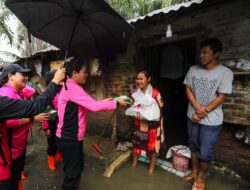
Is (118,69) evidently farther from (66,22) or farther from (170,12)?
(66,22)

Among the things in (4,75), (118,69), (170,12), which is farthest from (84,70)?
(118,69)

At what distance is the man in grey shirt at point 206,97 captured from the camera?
291 cm

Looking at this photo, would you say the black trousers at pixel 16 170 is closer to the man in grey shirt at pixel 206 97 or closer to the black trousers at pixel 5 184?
the black trousers at pixel 5 184

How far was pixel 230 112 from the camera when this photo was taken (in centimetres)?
335

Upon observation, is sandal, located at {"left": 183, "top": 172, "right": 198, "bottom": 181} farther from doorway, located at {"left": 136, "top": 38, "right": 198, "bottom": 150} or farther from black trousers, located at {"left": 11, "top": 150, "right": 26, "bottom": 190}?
black trousers, located at {"left": 11, "top": 150, "right": 26, "bottom": 190}

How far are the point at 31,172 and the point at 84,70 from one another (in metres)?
2.80

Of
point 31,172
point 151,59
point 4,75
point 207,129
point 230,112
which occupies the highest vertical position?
point 151,59

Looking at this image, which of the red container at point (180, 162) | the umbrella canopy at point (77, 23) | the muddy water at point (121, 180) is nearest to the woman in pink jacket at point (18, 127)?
the umbrella canopy at point (77, 23)

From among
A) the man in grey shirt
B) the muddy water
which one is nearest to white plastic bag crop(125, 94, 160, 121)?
the man in grey shirt

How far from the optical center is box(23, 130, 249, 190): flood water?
3.43 m

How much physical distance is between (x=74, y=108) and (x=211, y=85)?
206 cm

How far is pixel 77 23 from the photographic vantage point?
2.57 metres

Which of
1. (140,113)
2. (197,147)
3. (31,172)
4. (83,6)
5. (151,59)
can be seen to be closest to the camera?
(83,6)

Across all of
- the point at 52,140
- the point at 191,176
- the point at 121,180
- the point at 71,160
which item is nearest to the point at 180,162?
the point at 191,176
